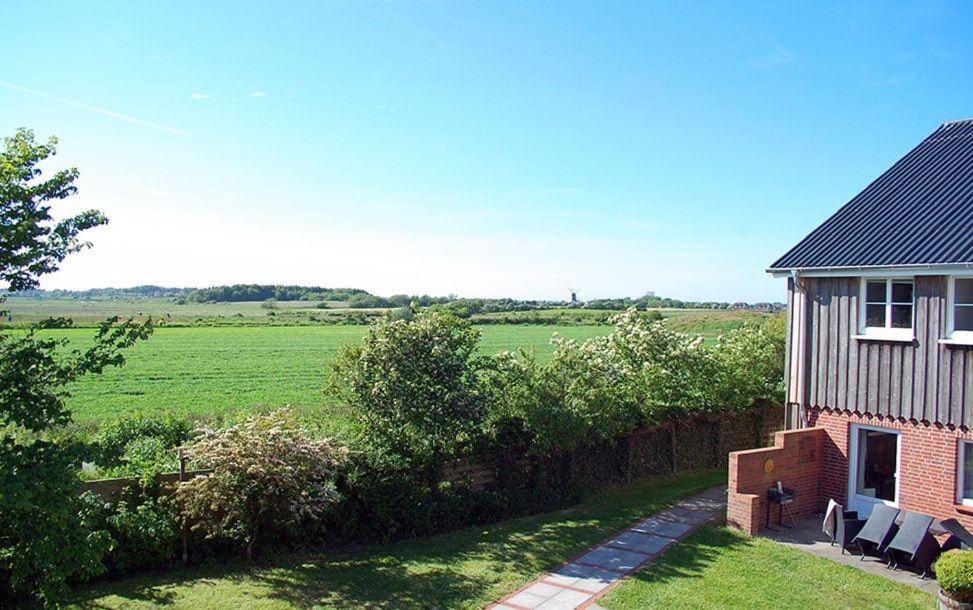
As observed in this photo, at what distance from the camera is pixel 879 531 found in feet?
40.1

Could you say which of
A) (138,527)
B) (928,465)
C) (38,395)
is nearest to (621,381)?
(928,465)

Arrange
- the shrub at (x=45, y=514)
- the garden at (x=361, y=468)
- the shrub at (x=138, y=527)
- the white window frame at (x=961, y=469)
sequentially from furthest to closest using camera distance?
1. the white window frame at (x=961, y=469)
2. the shrub at (x=138, y=527)
3. the garden at (x=361, y=468)
4. the shrub at (x=45, y=514)

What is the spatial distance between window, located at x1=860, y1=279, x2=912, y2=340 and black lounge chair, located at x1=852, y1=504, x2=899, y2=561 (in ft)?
10.6

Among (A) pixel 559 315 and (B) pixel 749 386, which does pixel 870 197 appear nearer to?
(B) pixel 749 386

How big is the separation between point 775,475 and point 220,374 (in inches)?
1458

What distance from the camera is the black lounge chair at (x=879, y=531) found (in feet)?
39.9

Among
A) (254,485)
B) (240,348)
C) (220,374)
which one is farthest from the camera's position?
(240,348)

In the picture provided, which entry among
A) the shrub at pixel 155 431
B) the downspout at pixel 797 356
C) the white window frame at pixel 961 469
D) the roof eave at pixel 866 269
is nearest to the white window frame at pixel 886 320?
the roof eave at pixel 866 269

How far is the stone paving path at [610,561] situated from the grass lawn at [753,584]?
1.14 ft

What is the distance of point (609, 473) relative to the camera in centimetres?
1820

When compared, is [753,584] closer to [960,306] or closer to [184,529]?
[960,306]

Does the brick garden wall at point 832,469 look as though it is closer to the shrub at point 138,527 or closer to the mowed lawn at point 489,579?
the mowed lawn at point 489,579

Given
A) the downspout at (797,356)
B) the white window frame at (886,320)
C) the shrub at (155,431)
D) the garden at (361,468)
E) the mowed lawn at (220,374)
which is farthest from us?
the mowed lawn at (220,374)

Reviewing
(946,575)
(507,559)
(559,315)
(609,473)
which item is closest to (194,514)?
(507,559)
